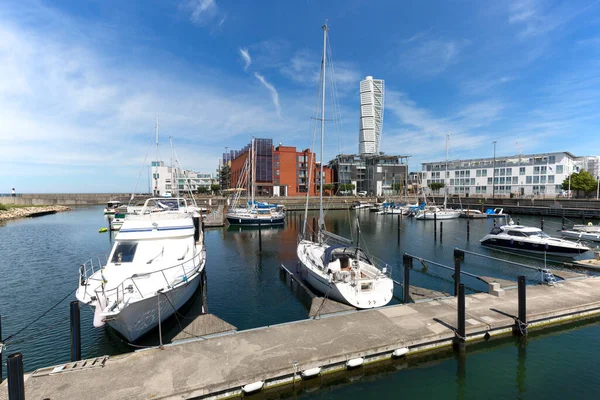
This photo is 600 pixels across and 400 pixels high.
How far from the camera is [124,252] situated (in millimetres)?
15391

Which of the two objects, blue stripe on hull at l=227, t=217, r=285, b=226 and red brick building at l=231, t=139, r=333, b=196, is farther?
red brick building at l=231, t=139, r=333, b=196

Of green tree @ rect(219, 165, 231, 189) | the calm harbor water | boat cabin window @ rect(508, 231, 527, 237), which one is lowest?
the calm harbor water

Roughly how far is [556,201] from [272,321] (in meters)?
84.3

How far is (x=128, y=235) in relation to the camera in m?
15.7

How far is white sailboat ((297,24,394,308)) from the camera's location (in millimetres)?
14250

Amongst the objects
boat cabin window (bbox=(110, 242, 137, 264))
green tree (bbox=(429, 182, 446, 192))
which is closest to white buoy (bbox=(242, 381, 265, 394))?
boat cabin window (bbox=(110, 242, 137, 264))

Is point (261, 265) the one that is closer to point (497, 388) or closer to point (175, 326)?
point (175, 326)

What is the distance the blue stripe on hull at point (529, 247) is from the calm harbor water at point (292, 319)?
1.50 metres

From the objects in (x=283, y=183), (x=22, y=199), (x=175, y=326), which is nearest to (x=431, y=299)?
(x=175, y=326)

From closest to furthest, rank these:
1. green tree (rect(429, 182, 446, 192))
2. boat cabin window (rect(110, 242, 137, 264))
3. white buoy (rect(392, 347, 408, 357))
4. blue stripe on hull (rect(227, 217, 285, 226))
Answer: white buoy (rect(392, 347, 408, 357))
boat cabin window (rect(110, 242, 137, 264))
blue stripe on hull (rect(227, 217, 285, 226))
green tree (rect(429, 182, 446, 192))

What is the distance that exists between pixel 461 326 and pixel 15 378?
13772mm

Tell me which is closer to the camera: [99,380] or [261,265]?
[99,380]

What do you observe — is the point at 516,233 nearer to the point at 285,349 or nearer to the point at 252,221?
the point at 285,349

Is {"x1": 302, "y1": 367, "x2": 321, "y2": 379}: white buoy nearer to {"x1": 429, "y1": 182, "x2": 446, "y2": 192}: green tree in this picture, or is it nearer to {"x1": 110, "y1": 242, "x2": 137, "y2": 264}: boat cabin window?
{"x1": 110, "y1": 242, "x2": 137, "y2": 264}: boat cabin window
